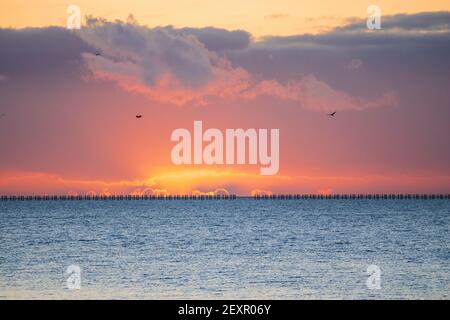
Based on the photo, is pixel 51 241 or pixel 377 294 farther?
pixel 51 241

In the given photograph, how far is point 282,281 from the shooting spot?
5297 centimetres

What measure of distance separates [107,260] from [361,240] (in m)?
36.3

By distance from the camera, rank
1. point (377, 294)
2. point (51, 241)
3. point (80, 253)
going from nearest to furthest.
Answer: point (377, 294) → point (80, 253) → point (51, 241)

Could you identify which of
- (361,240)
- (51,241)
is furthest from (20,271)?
(361,240)

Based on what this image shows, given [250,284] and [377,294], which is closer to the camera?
[377,294]

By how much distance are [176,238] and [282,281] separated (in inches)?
1802

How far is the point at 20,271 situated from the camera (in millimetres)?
59000

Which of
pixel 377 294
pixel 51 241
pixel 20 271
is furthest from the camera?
pixel 51 241

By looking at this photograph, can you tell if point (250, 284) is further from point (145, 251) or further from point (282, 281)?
point (145, 251)

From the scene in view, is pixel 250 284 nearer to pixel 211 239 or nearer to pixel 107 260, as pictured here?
pixel 107 260

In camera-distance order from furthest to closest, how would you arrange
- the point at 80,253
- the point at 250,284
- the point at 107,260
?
the point at 80,253
the point at 107,260
the point at 250,284
